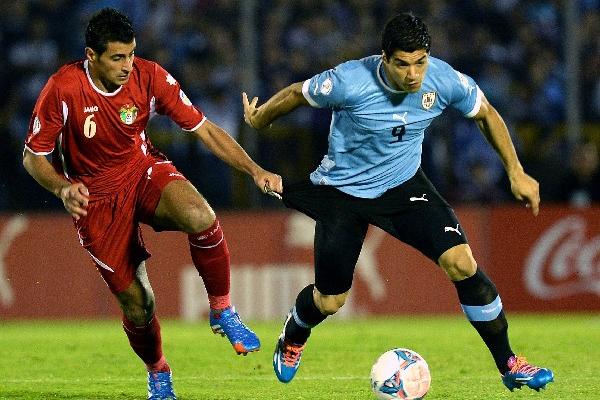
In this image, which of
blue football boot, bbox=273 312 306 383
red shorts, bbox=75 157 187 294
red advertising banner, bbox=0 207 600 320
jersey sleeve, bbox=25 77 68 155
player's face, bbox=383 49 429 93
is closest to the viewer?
player's face, bbox=383 49 429 93

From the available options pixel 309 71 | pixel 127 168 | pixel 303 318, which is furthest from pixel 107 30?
pixel 309 71

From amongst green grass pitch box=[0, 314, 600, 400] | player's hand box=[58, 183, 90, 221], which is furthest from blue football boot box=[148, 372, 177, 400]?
player's hand box=[58, 183, 90, 221]

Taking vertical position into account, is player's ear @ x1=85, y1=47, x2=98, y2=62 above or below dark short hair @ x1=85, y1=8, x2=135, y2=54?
below

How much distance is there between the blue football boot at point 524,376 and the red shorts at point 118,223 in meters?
2.36

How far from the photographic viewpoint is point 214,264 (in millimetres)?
8047

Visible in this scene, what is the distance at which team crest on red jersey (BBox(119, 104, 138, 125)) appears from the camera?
7.80m

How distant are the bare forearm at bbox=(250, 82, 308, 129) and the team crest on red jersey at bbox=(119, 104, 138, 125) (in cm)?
78

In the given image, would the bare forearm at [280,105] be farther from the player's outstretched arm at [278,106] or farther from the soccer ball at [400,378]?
the soccer ball at [400,378]

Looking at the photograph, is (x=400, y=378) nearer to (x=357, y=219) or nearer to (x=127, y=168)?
(x=357, y=219)

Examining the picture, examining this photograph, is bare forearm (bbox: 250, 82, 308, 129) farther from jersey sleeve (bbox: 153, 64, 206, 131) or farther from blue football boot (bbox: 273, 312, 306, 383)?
blue football boot (bbox: 273, 312, 306, 383)

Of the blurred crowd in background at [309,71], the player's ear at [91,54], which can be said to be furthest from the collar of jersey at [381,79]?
the blurred crowd in background at [309,71]

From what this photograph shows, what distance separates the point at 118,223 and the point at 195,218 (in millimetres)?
504

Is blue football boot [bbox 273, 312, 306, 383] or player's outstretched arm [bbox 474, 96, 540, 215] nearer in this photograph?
player's outstretched arm [bbox 474, 96, 540, 215]

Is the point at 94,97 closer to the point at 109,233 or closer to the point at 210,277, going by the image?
the point at 109,233
